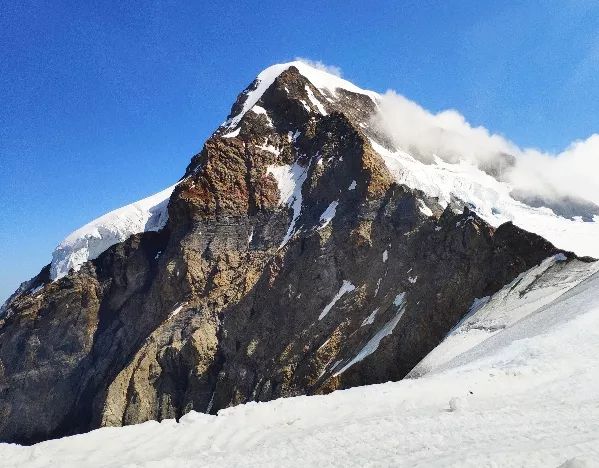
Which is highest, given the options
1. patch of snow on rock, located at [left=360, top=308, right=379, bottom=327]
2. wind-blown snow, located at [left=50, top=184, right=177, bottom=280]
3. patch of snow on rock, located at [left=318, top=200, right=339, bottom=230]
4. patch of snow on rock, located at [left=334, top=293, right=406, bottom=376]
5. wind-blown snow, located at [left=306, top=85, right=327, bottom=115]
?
wind-blown snow, located at [left=306, top=85, right=327, bottom=115]

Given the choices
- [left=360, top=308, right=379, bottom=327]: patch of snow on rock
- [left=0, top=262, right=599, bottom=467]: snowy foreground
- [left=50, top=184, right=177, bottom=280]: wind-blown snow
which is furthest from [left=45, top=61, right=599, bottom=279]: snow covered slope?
[left=0, top=262, right=599, bottom=467]: snowy foreground

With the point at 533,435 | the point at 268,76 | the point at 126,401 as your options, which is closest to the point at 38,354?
the point at 126,401

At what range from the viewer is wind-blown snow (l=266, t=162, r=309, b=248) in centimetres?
6331

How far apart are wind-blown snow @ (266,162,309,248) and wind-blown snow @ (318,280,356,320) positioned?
12.8 meters

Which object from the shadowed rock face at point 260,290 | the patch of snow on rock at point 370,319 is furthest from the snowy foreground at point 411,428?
the patch of snow on rock at point 370,319

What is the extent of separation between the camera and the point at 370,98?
9200 cm

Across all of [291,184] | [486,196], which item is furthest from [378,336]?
[486,196]

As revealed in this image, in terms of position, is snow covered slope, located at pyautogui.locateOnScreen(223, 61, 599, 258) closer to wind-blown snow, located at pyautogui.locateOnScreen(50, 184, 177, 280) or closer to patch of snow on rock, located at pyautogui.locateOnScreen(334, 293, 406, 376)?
wind-blown snow, located at pyautogui.locateOnScreen(50, 184, 177, 280)

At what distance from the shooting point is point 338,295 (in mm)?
50531

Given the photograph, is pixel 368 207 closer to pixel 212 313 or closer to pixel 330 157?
pixel 330 157

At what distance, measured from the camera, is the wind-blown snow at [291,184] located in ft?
208

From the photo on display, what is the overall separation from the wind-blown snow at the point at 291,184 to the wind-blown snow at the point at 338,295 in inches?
506

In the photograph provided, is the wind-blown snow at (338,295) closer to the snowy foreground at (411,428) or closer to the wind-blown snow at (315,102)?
the snowy foreground at (411,428)

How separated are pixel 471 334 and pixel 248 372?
26508 millimetres
